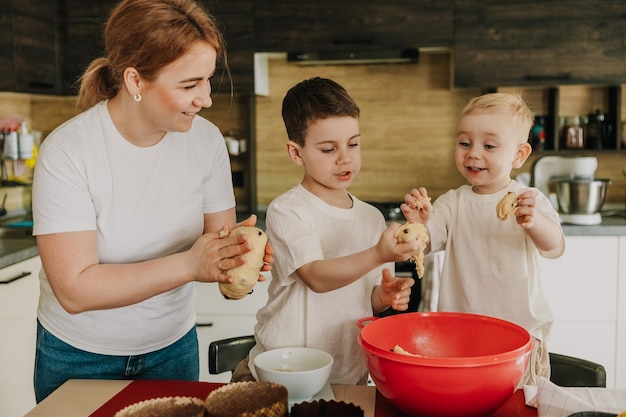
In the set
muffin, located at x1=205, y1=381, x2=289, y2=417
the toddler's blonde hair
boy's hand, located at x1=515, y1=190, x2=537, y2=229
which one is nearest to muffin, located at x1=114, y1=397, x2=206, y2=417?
muffin, located at x1=205, y1=381, x2=289, y2=417

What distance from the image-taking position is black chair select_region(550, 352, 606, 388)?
132 cm

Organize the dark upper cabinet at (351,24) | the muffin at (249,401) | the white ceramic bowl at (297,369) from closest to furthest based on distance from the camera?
the muffin at (249,401) < the white ceramic bowl at (297,369) < the dark upper cabinet at (351,24)

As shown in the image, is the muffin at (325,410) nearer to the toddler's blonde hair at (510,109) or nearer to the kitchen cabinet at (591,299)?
the toddler's blonde hair at (510,109)

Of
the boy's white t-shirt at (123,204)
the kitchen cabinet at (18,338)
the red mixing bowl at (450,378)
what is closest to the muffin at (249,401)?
the red mixing bowl at (450,378)

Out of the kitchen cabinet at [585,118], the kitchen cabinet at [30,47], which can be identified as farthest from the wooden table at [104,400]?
the kitchen cabinet at [585,118]

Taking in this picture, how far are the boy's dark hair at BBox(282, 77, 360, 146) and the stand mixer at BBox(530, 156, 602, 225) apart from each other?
172cm

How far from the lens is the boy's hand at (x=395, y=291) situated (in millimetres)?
1343

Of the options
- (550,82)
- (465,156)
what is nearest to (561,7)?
(550,82)

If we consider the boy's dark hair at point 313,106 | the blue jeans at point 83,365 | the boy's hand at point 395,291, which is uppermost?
the boy's dark hair at point 313,106

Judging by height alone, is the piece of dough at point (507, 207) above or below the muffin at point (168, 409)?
above

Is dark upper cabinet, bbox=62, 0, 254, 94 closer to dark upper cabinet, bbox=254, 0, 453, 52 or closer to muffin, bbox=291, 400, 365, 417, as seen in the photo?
dark upper cabinet, bbox=254, 0, 453, 52

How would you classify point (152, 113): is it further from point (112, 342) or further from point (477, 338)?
point (477, 338)

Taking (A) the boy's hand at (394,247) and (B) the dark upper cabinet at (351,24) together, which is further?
(B) the dark upper cabinet at (351,24)

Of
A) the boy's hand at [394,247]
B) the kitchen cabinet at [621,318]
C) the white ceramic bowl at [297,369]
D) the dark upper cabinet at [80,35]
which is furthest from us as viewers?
the dark upper cabinet at [80,35]
